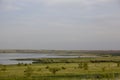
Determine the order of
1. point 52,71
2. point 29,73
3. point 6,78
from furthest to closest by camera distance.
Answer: point 52,71 < point 29,73 < point 6,78

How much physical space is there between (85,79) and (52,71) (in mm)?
11658

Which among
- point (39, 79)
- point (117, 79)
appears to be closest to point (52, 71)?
point (39, 79)

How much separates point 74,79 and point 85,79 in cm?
156

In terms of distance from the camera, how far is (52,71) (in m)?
49.5

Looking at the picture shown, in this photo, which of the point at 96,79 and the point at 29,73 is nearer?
the point at 96,79

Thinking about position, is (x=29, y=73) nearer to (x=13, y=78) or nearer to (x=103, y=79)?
(x=13, y=78)

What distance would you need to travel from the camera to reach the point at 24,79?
131 ft

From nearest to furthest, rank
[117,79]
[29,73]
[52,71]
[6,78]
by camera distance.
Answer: [117,79], [6,78], [29,73], [52,71]

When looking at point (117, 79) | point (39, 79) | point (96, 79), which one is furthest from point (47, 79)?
point (117, 79)

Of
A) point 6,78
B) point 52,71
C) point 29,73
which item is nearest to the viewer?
point 6,78

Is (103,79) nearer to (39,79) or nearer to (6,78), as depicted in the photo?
(39,79)

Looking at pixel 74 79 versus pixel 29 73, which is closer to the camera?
pixel 74 79

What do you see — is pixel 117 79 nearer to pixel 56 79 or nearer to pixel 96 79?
pixel 96 79

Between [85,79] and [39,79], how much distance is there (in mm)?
6493
